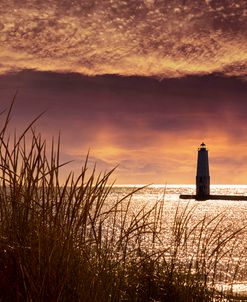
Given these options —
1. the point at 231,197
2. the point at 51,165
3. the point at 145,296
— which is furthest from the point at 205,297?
the point at 231,197

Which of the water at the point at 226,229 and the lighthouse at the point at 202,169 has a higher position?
the lighthouse at the point at 202,169

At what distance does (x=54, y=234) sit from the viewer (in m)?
2.22

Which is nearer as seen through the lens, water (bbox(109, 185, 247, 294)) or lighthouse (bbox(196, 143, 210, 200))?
water (bbox(109, 185, 247, 294))

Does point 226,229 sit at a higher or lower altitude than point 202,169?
lower

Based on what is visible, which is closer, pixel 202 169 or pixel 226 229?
pixel 226 229

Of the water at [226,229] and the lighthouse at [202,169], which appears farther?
the lighthouse at [202,169]

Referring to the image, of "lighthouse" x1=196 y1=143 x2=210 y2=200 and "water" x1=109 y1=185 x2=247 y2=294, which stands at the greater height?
"lighthouse" x1=196 y1=143 x2=210 y2=200

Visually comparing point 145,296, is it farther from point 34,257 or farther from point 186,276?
point 34,257

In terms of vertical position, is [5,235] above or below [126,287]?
above

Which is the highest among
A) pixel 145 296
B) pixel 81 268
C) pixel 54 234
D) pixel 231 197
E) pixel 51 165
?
pixel 231 197

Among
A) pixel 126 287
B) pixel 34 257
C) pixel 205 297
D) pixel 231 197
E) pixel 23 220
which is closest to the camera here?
pixel 34 257

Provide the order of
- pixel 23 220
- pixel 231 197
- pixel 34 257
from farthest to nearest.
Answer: pixel 231 197
pixel 23 220
pixel 34 257

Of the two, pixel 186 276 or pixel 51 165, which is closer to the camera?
pixel 51 165

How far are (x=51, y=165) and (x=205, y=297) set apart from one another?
1.74 m
